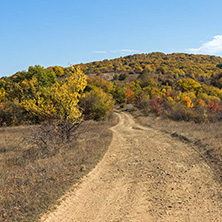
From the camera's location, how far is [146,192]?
24.7ft

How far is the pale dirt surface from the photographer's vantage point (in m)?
6.11

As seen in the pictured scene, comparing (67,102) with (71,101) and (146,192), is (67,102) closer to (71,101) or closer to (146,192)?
(71,101)

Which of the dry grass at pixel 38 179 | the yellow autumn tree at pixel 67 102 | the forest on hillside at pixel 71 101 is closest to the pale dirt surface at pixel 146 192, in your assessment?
the dry grass at pixel 38 179

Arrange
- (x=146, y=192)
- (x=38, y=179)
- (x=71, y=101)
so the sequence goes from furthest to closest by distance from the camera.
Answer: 1. (x=71, y=101)
2. (x=38, y=179)
3. (x=146, y=192)

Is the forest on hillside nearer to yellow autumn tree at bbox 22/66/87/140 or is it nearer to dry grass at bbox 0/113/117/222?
yellow autumn tree at bbox 22/66/87/140

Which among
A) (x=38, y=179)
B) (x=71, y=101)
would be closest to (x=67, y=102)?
(x=71, y=101)

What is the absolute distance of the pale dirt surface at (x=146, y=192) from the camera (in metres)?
6.11

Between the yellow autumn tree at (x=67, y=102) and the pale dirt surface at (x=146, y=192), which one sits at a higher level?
the yellow autumn tree at (x=67, y=102)

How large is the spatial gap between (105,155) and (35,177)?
15.1 ft

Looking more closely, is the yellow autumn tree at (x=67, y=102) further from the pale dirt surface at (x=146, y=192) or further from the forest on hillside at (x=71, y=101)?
the pale dirt surface at (x=146, y=192)

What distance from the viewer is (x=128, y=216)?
6.07m

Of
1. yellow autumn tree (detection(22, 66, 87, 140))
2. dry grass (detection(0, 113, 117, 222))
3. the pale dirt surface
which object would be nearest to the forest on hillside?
→ yellow autumn tree (detection(22, 66, 87, 140))

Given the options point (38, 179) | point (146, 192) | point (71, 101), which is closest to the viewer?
point (146, 192)

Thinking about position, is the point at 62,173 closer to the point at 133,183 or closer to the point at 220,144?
the point at 133,183
